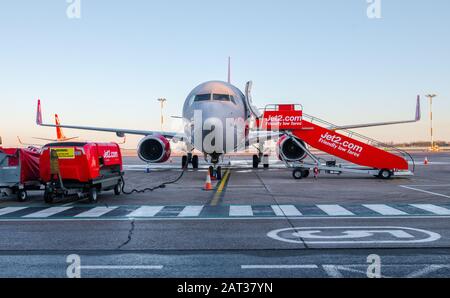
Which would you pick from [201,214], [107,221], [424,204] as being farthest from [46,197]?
[424,204]

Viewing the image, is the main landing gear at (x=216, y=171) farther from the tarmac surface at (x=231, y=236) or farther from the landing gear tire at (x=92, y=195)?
the landing gear tire at (x=92, y=195)

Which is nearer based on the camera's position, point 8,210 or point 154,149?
point 8,210

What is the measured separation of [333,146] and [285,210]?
1122 cm

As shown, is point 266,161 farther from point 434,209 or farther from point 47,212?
point 47,212

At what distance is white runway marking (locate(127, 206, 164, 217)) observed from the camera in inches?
448

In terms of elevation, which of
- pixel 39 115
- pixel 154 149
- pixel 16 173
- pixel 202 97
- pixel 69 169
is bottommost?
pixel 16 173

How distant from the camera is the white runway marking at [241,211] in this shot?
37.1ft

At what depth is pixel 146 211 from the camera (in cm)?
1203

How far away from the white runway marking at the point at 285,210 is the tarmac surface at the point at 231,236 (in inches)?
1.8

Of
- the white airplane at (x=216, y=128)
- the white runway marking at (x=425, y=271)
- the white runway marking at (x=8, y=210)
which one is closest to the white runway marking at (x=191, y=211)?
the white runway marking at (x=8, y=210)

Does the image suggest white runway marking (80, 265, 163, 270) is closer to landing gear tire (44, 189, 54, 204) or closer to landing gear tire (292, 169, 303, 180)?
landing gear tire (44, 189, 54, 204)

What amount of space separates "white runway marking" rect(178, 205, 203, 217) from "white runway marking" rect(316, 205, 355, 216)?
304cm
